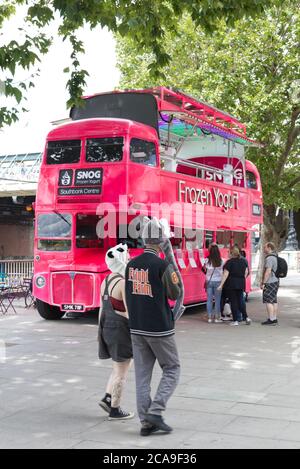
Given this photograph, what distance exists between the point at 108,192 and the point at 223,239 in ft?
17.6

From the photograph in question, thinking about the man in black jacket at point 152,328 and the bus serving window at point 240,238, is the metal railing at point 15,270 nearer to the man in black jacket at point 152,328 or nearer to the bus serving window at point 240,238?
the bus serving window at point 240,238

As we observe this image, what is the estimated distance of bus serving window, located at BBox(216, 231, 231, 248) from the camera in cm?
1728

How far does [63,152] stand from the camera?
1388 cm

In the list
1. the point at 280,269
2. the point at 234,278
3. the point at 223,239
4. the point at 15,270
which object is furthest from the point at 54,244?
the point at 15,270

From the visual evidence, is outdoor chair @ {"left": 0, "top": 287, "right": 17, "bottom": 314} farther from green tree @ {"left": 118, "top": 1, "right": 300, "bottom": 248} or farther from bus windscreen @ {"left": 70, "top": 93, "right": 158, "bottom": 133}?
green tree @ {"left": 118, "top": 1, "right": 300, "bottom": 248}

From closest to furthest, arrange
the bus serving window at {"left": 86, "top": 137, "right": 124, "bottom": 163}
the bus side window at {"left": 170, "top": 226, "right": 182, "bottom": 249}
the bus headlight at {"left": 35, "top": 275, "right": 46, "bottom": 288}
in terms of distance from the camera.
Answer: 1. the bus serving window at {"left": 86, "top": 137, "right": 124, "bottom": 163}
2. the bus headlight at {"left": 35, "top": 275, "right": 46, "bottom": 288}
3. the bus side window at {"left": 170, "top": 226, "right": 182, "bottom": 249}

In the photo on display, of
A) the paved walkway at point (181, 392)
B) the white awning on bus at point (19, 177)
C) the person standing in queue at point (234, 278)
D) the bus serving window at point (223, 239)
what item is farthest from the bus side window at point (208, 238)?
the white awning on bus at point (19, 177)

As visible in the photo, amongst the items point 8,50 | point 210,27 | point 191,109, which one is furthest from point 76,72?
point 191,109

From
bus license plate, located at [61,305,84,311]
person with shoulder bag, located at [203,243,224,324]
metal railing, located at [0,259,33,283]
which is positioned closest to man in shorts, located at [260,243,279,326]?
person with shoulder bag, located at [203,243,224,324]

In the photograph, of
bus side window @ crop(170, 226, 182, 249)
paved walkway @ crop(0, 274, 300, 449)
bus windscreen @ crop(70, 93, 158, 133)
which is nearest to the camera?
paved walkway @ crop(0, 274, 300, 449)

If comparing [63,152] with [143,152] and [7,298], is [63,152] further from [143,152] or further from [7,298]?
[7,298]

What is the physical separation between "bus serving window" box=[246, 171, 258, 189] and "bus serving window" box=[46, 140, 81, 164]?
7.35 meters
